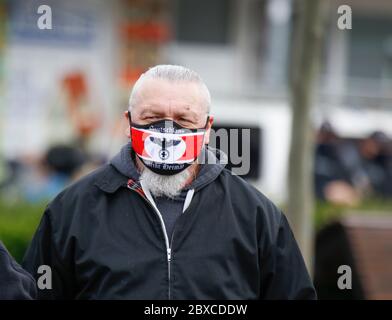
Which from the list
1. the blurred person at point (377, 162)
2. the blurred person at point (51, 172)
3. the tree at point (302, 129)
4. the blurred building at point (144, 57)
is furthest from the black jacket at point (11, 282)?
the blurred building at point (144, 57)

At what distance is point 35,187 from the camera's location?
15.4 m

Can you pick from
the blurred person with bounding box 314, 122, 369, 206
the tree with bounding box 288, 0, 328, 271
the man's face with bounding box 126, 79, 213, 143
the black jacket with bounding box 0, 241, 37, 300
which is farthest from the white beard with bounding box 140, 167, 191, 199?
the blurred person with bounding box 314, 122, 369, 206

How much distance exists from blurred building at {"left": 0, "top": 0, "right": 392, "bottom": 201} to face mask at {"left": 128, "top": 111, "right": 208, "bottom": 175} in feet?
39.8

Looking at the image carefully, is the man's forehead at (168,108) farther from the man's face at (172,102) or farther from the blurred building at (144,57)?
the blurred building at (144,57)

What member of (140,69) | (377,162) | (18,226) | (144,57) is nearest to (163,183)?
(18,226)

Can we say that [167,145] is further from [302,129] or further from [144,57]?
[144,57]

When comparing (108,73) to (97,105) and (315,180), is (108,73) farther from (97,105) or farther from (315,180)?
(315,180)

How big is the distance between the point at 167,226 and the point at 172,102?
424 mm

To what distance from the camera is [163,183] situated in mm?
3316

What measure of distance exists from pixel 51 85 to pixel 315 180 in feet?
26.0

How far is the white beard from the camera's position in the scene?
3.32 metres

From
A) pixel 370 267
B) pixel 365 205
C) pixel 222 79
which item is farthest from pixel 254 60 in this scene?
Result: pixel 370 267
